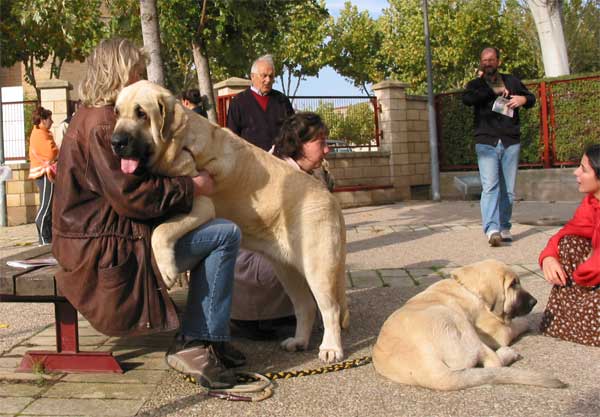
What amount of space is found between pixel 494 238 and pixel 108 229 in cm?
588

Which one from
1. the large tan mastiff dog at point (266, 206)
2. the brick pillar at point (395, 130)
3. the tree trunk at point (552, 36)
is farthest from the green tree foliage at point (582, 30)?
the large tan mastiff dog at point (266, 206)

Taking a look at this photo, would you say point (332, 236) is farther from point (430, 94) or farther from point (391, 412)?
point (430, 94)

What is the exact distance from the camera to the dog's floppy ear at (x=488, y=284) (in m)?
3.98

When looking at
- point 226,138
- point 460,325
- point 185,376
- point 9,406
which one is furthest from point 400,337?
point 9,406

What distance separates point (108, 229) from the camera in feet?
11.2

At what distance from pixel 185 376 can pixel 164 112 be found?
1458 millimetres

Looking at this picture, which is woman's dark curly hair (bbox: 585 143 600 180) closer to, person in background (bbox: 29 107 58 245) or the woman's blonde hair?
the woman's blonde hair

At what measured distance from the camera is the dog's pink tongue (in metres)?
3.25

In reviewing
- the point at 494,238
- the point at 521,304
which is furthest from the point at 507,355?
the point at 494,238

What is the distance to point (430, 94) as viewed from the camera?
15.7m

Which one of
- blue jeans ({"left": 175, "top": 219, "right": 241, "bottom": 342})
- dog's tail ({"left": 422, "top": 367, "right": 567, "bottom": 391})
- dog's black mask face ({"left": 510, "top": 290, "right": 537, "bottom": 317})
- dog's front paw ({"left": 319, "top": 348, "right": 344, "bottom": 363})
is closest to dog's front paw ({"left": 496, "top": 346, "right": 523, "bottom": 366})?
dog's black mask face ({"left": 510, "top": 290, "right": 537, "bottom": 317})

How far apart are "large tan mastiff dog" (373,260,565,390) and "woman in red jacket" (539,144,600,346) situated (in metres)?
0.34

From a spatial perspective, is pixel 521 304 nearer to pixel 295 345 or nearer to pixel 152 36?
pixel 295 345

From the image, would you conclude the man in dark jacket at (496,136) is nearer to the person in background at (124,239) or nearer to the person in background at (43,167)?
the person in background at (124,239)
